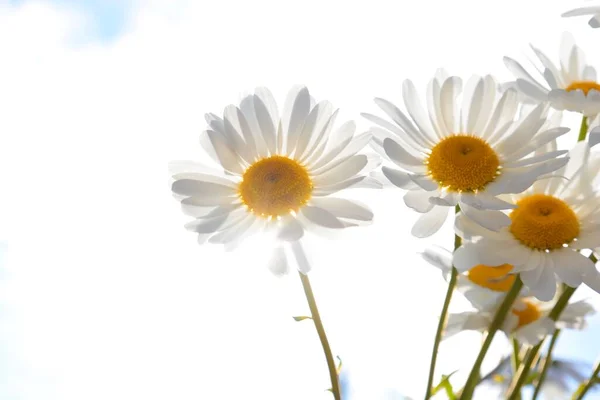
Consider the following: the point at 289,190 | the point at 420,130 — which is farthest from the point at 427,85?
the point at 289,190

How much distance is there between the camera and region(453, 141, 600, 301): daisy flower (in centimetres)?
48

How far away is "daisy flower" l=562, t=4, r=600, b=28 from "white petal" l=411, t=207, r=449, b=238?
0.19 meters

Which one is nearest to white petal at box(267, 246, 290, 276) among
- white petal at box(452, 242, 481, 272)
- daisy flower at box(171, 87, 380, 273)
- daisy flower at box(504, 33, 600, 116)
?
daisy flower at box(171, 87, 380, 273)

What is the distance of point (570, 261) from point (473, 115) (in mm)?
126

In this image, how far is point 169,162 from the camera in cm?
51

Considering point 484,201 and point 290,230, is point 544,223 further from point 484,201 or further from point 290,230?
point 290,230

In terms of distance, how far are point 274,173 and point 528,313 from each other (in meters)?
0.25

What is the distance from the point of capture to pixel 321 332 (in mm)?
472

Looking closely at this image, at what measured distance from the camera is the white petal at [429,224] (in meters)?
0.50

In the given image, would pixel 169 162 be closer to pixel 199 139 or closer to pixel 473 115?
pixel 199 139

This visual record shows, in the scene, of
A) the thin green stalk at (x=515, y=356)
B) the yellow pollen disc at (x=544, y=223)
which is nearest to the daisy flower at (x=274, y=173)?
the yellow pollen disc at (x=544, y=223)

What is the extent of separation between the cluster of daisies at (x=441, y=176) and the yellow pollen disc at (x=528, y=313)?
16mm

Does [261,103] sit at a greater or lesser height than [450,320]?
greater

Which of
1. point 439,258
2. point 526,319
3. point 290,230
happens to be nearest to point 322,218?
point 290,230
